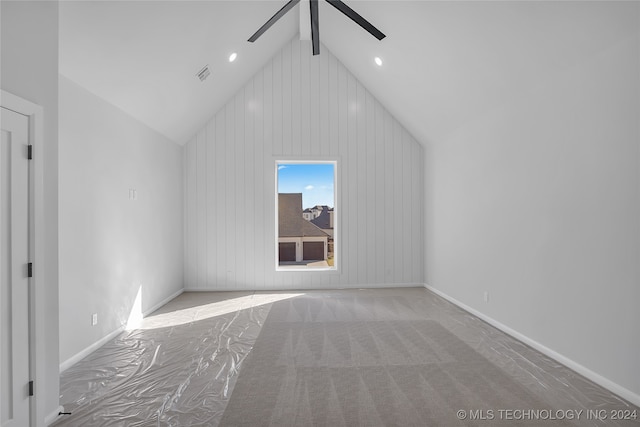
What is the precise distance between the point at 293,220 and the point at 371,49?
4441 mm

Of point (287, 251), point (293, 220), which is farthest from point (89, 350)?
point (293, 220)

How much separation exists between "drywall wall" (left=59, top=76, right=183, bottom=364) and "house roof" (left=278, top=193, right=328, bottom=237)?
3408 mm

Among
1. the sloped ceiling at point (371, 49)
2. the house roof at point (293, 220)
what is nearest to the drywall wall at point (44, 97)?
the sloped ceiling at point (371, 49)

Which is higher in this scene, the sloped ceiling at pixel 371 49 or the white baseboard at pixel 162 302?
the sloped ceiling at pixel 371 49

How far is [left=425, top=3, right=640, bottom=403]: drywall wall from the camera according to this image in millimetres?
2359

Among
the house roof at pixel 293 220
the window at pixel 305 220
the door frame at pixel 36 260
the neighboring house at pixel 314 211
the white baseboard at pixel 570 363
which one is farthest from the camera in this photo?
the house roof at pixel 293 220

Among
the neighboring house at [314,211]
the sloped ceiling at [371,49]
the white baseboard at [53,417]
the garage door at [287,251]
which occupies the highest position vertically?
the sloped ceiling at [371,49]

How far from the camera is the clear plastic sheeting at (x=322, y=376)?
2225 mm

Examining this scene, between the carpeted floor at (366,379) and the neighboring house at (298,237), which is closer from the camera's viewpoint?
the carpeted floor at (366,379)

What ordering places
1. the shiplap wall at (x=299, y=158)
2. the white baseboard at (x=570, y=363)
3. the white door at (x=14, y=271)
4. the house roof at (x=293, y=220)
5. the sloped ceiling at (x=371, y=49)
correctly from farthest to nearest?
1. the house roof at (x=293, y=220)
2. the shiplap wall at (x=299, y=158)
3. the sloped ceiling at (x=371, y=49)
4. the white baseboard at (x=570, y=363)
5. the white door at (x=14, y=271)

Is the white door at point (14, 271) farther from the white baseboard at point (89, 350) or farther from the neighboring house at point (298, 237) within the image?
the neighboring house at point (298, 237)

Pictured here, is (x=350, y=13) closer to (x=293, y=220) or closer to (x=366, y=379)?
(x=366, y=379)

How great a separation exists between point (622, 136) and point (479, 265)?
2.20 m

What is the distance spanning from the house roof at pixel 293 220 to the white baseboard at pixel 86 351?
4700 mm
